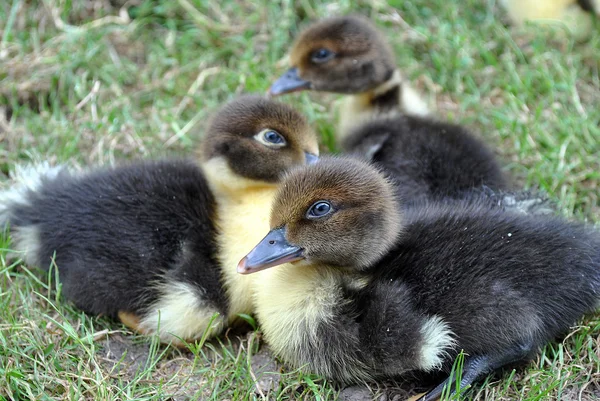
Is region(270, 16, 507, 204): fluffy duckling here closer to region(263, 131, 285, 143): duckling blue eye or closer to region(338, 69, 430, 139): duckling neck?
region(338, 69, 430, 139): duckling neck

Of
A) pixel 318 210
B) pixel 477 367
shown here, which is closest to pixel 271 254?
pixel 318 210

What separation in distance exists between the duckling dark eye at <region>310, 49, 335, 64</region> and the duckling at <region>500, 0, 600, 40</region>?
53.4 inches

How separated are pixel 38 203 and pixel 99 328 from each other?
0.51 meters

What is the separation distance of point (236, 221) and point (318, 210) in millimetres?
513

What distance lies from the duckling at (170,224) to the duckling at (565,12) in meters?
2.02

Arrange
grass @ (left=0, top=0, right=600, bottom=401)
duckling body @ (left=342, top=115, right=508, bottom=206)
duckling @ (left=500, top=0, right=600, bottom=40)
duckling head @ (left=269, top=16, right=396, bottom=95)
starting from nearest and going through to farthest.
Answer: grass @ (left=0, top=0, right=600, bottom=401), duckling body @ (left=342, top=115, right=508, bottom=206), duckling head @ (left=269, top=16, right=396, bottom=95), duckling @ (left=500, top=0, right=600, bottom=40)

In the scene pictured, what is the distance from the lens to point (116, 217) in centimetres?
283

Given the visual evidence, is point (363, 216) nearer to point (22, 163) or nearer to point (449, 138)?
point (449, 138)

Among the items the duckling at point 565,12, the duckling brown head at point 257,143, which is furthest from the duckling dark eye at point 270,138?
the duckling at point 565,12

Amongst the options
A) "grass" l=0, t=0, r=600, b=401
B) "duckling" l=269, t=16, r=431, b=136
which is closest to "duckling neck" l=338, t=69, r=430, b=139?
"duckling" l=269, t=16, r=431, b=136

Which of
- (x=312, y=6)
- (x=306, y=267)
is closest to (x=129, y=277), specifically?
(x=306, y=267)

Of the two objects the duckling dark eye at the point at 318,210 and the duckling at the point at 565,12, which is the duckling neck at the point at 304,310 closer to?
the duckling dark eye at the point at 318,210

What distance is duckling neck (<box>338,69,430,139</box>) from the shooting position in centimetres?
362

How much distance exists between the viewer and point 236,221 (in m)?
2.89
